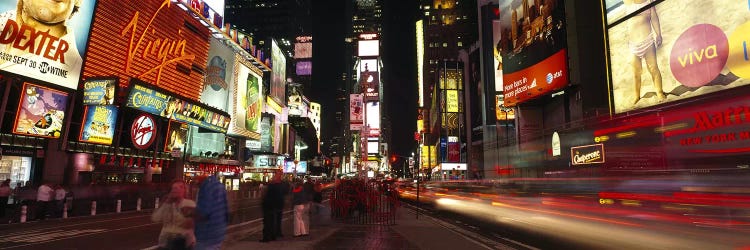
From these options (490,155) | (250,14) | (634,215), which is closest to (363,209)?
(634,215)

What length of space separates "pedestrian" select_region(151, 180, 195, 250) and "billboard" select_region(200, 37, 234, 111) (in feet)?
139

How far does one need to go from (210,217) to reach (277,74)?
7062 centimetres

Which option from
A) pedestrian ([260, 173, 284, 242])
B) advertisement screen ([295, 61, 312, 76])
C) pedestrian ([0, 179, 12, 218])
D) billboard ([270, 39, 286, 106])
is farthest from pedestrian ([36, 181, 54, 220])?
advertisement screen ([295, 61, 312, 76])

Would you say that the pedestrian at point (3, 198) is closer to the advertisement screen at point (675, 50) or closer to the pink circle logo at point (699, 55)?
the advertisement screen at point (675, 50)

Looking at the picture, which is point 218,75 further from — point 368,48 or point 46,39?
point 46,39

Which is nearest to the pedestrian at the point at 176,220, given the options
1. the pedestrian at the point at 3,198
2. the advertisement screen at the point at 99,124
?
the pedestrian at the point at 3,198

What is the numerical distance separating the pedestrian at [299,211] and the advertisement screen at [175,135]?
87.2ft

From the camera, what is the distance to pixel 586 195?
34.0 feet

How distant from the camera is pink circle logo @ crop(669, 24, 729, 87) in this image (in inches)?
770

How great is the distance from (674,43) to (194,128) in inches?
1709

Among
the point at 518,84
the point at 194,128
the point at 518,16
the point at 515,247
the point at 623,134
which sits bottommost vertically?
the point at 515,247

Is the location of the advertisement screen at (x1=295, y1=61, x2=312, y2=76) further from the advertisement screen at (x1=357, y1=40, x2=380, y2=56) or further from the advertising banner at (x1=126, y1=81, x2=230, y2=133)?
the advertising banner at (x1=126, y1=81, x2=230, y2=133)

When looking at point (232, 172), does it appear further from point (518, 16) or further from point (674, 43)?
point (674, 43)

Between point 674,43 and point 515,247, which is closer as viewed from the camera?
point 515,247
